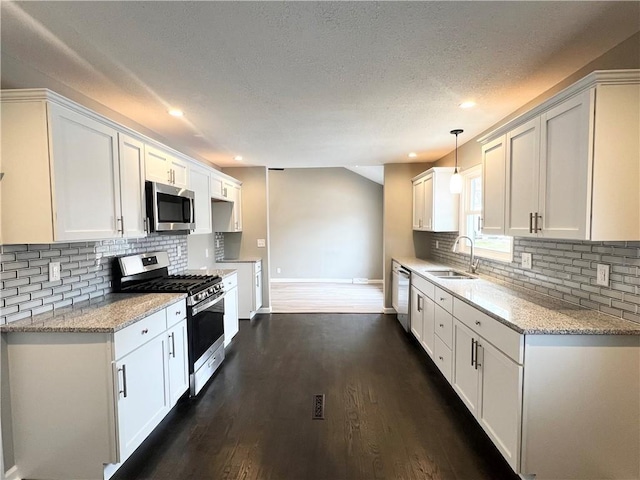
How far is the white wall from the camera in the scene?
25.1 ft

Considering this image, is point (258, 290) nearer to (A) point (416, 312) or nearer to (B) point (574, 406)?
(A) point (416, 312)

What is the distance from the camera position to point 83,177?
1876mm

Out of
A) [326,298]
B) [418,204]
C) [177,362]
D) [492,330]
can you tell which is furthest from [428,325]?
[326,298]

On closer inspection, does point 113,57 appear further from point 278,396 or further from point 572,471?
point 572,471

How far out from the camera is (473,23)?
149cm

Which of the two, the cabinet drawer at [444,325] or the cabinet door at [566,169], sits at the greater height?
the cabinet door at [566,169]

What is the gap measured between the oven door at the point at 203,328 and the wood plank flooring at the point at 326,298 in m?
2.10

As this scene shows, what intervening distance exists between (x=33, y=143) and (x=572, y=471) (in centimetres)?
337

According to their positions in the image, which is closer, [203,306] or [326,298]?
[203,306]

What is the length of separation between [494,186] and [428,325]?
153 cm

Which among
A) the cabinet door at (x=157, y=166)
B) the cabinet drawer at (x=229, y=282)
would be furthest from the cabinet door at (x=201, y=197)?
the cabinet drawer at (x=229, y=282)

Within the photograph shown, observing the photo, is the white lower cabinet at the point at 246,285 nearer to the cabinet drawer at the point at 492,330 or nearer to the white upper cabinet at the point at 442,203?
the white upper cabinet at the point at 442,203

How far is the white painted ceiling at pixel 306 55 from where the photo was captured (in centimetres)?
141

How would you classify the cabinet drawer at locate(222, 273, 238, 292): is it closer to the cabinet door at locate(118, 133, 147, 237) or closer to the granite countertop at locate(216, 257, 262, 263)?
the granite countertop at locate(216, 257, 262, 263)
